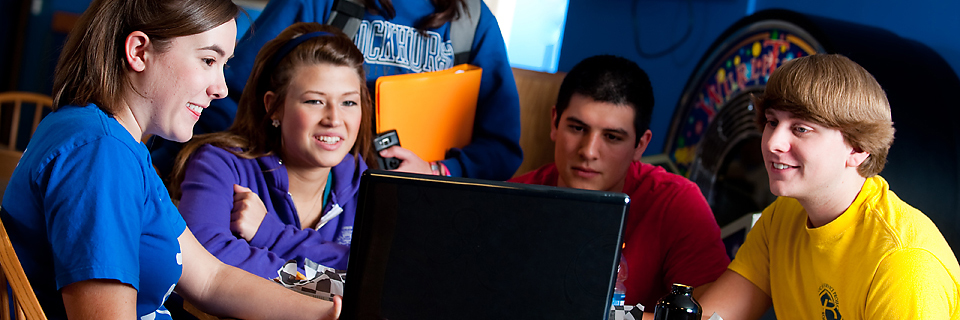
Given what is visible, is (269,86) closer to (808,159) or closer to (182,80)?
(182,80)

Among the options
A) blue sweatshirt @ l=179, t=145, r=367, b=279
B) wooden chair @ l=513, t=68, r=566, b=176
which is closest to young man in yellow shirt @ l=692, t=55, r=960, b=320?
blue sweatshirt @ l=179, t=145, r=367, b=279

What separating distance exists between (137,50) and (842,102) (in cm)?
98

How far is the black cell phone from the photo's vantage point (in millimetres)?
1736

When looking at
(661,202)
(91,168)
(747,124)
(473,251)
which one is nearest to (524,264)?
(473,251)

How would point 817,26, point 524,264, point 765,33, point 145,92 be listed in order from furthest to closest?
point 765,33
point 817,26
point 145,92
point 524,264

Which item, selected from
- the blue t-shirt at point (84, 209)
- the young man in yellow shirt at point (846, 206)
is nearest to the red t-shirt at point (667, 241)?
the young man in yellow shirt at point (846, 206)

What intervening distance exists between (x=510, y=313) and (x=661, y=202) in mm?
838

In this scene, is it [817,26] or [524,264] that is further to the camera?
[817,26]

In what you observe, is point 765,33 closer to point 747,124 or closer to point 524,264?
point 747,124

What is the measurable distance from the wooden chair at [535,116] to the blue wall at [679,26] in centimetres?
96

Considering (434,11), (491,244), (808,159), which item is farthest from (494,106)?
(491,244)

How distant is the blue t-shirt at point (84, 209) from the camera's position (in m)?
0.79

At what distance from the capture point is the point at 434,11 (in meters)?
1.93

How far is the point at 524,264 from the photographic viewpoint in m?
0.74
